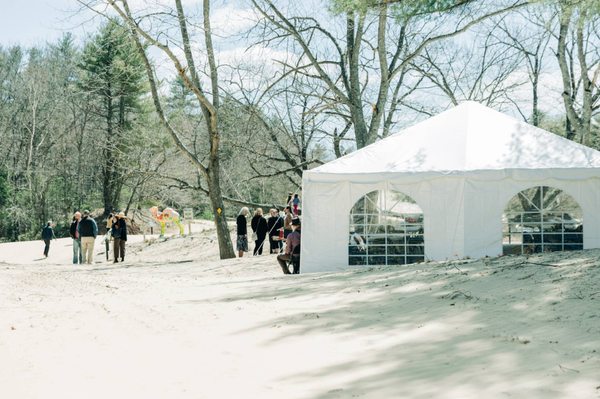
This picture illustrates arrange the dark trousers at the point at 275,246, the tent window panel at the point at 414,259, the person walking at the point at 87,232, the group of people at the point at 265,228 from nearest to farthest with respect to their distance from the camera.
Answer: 1. the tent window panel at the point at 414,259
2. the group of people at the point at 265,228
3. the dark trousers at the point at 275,246
4. the person walking at the point at 87,232

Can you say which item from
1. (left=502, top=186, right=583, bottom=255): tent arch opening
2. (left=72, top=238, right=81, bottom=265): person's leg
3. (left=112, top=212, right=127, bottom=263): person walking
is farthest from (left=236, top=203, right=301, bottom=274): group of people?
(left=502, top=186, right=583, bottom=255): tent arch opening

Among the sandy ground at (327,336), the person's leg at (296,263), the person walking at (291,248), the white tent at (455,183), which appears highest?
the white tent at (455,183)

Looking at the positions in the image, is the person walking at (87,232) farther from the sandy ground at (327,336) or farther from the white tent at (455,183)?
the sandy ground at (327,336)

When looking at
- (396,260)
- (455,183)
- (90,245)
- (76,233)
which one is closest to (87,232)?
(90,245)

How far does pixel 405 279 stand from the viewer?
1065cm

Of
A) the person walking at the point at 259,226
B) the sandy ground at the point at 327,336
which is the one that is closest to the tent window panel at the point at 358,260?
the sandy ground at the point at 327,336

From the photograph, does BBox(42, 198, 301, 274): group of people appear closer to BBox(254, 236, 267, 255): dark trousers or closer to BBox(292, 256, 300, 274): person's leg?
BBox(254, 236, 267, 255): dark trousers

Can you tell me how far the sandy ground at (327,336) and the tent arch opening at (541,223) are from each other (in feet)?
12.2

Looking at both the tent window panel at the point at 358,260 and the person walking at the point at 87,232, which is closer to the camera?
the tent window panel at the point at 358,260

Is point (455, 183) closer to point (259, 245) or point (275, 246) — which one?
point (259, 245)

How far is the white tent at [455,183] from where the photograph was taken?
47.9 feet

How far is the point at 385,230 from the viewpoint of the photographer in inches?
608

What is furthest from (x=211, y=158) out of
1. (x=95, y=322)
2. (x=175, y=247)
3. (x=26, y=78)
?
(x=26, y=78)

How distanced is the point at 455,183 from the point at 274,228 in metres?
7.12
